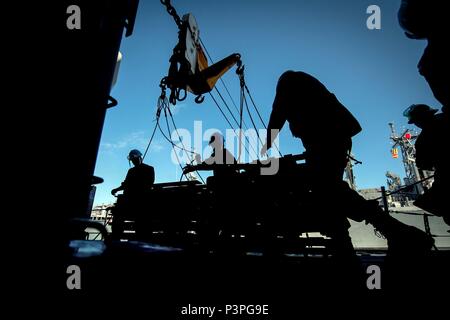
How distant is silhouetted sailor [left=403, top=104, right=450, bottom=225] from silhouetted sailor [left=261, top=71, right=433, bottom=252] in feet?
3.34

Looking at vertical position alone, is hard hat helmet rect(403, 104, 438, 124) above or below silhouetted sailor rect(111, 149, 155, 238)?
above

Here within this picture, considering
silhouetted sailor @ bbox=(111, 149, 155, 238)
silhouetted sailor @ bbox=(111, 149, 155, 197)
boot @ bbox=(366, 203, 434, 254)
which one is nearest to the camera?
boot @ bbox=(366, 203, 434, 254)

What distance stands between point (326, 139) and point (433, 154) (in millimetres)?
1528

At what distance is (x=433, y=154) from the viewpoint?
2.64m

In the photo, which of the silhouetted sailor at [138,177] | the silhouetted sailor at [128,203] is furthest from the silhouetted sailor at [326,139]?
the silhouetted sailor at [138,177]

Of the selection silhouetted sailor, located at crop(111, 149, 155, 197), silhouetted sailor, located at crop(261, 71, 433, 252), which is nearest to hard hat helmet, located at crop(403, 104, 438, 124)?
silhouetted sailor, located at crop(261, 71, 433, 252)

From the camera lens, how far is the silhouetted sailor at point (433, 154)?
7.83ft

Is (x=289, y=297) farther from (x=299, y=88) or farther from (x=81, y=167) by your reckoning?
(x=299, y=88)

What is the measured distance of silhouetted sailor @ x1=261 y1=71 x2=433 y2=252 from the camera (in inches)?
76.3

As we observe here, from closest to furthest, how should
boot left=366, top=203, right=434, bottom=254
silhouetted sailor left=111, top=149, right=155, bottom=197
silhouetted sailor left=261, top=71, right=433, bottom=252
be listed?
boot left=366, top=203, right=434, bottom=254 → silhouetted sailor left=261, top=71, right=433, bottom=252 → silhouetted sailor left=111, top=149, right=155, bottom=197

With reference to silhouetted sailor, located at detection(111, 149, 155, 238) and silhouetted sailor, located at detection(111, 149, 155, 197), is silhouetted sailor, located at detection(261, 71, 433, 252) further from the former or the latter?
silhouetted sailor, located at detection(111, 149, 155, 197)

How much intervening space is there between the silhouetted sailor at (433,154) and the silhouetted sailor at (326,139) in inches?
40.1

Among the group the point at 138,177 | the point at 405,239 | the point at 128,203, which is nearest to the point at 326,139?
the point at 405,239

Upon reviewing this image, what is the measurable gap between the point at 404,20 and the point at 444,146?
1.55m
